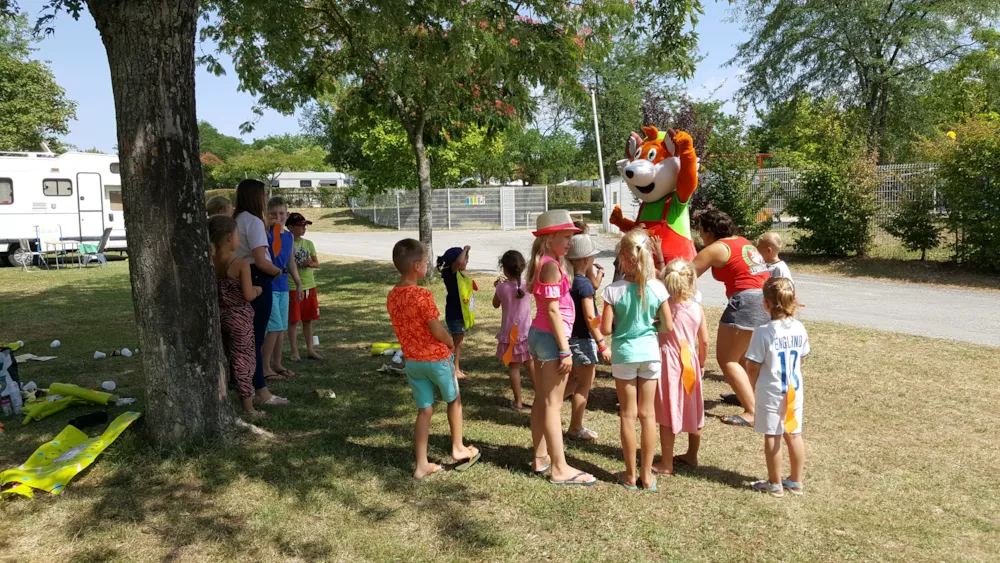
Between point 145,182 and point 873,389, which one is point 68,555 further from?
point 873,389

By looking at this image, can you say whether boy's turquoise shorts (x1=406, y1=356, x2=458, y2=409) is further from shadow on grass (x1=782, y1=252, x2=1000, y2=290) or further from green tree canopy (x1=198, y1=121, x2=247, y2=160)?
green tree canopy (x1=198, y1=121, x2=247, y2=160)

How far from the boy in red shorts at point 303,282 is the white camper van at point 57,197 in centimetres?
1302

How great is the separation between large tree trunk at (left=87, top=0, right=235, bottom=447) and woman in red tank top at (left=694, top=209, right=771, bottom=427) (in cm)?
347

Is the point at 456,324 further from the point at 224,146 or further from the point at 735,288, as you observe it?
the point at 224,146

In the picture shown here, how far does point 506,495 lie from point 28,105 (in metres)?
32.3

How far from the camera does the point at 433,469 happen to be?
4359mm

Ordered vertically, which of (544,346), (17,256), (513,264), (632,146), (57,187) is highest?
(57,187)

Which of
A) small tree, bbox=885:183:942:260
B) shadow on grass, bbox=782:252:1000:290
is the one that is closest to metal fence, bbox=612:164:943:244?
small tree, bbox=885:183:942:260

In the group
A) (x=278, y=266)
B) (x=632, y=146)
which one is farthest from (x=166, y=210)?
(x=632, y=146)

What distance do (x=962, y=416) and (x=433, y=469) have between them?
413 cm

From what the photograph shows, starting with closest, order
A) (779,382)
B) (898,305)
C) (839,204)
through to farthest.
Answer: (779,382) < (898,305) < (839,204)

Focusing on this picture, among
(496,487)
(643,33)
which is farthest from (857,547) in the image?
(643,33)

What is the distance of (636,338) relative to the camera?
401cm

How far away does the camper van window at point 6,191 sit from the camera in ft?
60.0
